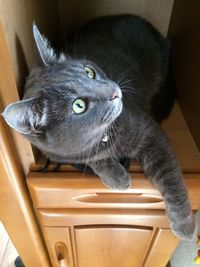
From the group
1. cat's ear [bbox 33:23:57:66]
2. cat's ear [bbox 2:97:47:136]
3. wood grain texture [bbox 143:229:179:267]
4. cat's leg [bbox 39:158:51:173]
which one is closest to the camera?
cat's ear [bbox 2:97:47:136]

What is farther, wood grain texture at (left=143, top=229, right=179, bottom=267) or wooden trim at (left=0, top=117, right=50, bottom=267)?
wood grain texture at (left=143, top=229, right=179, bottom=267)

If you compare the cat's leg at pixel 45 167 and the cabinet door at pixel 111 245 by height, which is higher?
the cat's leg at pixel 45 167

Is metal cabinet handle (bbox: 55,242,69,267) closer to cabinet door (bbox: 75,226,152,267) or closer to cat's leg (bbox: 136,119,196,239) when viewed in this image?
cabinet door (bbox: 75,226,152,267)

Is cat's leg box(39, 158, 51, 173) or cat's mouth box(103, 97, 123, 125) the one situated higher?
cat's mouth box(103, 97, 123, 125)

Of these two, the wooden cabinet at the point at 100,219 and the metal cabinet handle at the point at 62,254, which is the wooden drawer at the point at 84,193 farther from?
the metal cabinet handle at the point at 62,254

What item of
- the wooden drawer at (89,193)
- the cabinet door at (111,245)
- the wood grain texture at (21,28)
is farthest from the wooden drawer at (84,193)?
the wood grain texture at (21,28)

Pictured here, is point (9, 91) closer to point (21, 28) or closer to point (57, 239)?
point (21, 28)

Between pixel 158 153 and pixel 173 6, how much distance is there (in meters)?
0.52

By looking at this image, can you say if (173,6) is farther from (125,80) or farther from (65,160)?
(65,160)

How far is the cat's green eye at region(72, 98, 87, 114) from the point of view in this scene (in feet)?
1.80

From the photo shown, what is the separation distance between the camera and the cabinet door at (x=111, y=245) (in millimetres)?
786

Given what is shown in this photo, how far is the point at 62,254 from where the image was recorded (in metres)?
0.93

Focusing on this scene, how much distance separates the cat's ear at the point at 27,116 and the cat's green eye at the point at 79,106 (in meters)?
0.06

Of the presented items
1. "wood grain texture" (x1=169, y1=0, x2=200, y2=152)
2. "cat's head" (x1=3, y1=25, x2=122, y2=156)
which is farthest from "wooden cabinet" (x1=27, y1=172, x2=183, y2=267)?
"wood grain texture" (x1=169, y1=0, x2=200, y2=152)
